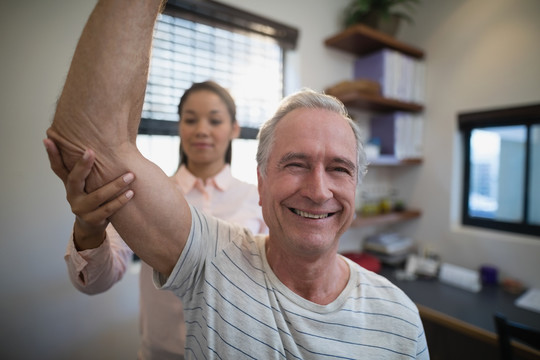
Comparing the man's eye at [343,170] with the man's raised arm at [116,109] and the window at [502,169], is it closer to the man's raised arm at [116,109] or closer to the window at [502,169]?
the man's raised arm at [116,109]

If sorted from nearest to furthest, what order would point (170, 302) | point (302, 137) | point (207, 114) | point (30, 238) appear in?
point (302, 137) < point (170, 302) < point (207, 114) < point (30, 238)

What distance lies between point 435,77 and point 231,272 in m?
2.64

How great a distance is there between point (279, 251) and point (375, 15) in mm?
2284

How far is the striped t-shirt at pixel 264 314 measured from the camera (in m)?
0.70

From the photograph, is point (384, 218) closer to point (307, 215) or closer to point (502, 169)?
point (502, 169)

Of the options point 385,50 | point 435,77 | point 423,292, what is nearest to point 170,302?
point 423,292

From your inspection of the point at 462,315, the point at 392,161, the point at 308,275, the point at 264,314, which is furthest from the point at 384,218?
the point at 264,314

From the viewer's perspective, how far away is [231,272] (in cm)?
76

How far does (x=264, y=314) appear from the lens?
714mm

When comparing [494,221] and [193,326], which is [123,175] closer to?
[193,326]

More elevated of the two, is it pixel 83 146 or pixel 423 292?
pixel 83 146

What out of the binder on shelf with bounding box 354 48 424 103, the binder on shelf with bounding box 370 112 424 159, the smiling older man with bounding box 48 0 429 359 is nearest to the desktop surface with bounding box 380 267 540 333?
the binder on shelf with bounding box 370 112 424 159

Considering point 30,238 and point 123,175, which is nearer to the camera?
point 123,175

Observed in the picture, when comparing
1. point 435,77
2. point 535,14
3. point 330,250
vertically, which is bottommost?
point 330,250
